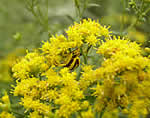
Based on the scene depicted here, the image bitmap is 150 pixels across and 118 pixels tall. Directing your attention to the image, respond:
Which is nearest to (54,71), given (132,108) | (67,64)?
(67,64)

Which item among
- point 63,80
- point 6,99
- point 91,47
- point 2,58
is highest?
point 91,47

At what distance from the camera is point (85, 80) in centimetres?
211

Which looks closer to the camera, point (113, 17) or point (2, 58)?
point (2, 58)

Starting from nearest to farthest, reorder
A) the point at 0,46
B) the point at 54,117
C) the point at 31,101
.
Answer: the point at 54,117 < the point at 31,101 < the point at 0,46

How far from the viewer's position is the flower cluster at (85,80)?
187cm

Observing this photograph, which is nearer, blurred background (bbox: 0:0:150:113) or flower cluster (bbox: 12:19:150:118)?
flower cluster (bbox: 12:19:150:118)

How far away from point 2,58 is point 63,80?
1958 mm

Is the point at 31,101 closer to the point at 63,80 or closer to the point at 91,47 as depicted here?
the point at 63,80

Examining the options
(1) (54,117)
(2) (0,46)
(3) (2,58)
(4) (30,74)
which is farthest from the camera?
(2) (0,46)

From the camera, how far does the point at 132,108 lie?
1.93 metres

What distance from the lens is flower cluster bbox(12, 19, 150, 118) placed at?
1869 millimetres

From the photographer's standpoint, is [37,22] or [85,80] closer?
[85,80]

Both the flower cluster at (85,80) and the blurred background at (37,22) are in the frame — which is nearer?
the flower cluster at (85,80)

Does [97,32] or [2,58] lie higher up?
[97,32]
